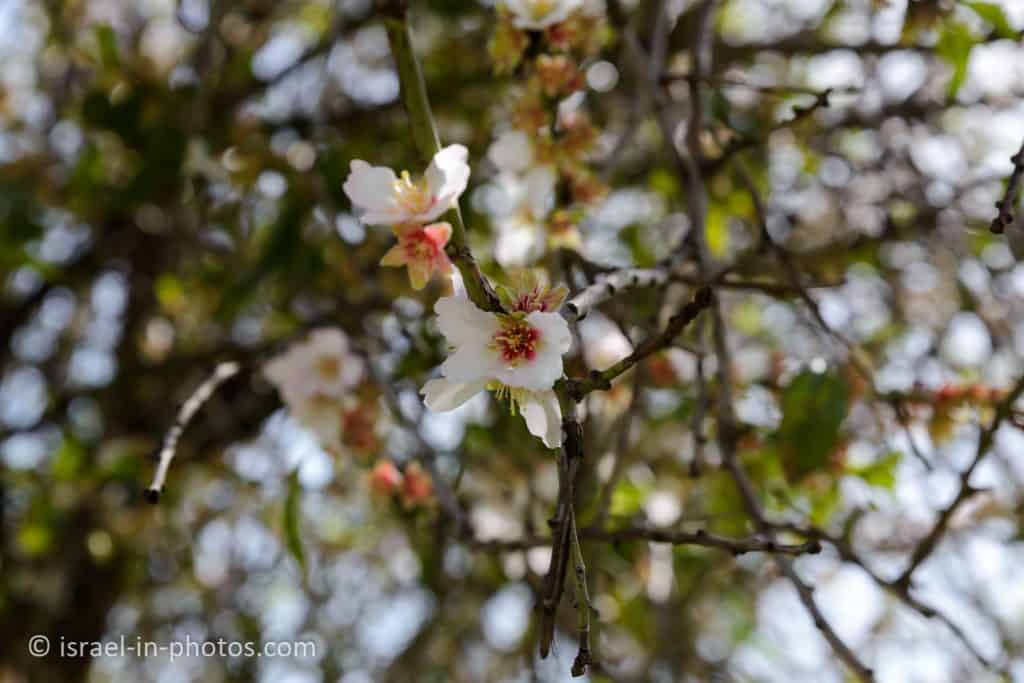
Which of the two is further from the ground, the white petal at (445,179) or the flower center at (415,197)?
the white petal at (445,179)

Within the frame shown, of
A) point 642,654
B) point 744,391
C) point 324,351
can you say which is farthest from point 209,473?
point 744,391

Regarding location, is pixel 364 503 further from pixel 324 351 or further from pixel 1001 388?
pixel 1001 388

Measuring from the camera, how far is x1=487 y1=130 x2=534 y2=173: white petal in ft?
3.39

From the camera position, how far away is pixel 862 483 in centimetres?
127

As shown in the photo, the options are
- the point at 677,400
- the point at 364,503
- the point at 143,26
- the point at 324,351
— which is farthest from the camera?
the point at 143,26

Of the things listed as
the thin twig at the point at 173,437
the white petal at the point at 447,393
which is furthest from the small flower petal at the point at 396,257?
the thin twig at the point at 173,437

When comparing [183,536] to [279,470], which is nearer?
[279,470]

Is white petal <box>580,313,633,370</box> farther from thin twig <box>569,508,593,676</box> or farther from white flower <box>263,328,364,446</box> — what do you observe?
thin twig <box>569,508,593,676</box>

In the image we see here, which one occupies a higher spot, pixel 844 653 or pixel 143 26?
pixel 844 653

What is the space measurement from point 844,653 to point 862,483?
0.48m

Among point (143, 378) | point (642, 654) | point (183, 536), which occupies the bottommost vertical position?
point (642, 654)

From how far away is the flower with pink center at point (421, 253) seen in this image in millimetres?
726

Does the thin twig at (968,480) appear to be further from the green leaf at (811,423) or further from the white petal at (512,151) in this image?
the white petal at (512,151)

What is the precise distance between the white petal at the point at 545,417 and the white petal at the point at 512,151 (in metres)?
0.43
